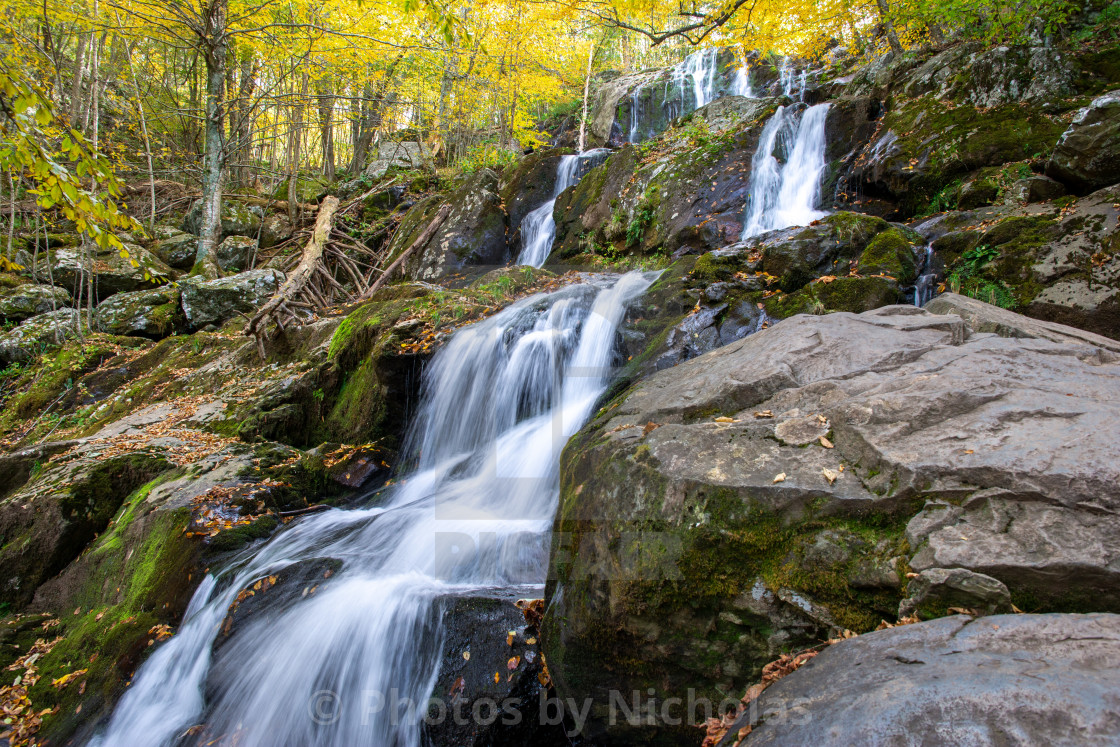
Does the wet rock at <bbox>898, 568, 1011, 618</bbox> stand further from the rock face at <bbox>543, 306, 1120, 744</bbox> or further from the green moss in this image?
the green moss

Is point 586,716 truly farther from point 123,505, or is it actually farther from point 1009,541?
point 123,505

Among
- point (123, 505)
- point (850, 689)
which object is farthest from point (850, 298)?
point (123, 505)

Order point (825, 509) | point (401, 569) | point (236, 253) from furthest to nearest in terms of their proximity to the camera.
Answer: point (236, 253) → point (401, 569) → point (825, 509)

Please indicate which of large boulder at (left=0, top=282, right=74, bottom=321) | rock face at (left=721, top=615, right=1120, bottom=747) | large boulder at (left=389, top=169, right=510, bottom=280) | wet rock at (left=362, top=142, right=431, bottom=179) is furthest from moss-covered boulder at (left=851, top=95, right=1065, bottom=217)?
large boulder at (left=0, top=282, right=74, bottom=321)

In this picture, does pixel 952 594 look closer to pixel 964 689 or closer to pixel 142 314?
pixel 964 689

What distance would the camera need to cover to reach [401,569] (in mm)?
4156

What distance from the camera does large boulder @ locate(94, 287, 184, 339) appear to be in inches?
459

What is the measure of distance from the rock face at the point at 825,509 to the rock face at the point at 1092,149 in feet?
11.8

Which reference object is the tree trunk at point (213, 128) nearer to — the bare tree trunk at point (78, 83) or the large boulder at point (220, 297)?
the large boulder at point (220, 297)

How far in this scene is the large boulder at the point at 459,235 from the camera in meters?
Answer: 11.8

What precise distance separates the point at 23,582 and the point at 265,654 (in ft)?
12.6

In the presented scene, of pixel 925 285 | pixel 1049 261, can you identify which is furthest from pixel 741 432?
pixel 1049 261

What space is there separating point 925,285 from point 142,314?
14960 millimetres

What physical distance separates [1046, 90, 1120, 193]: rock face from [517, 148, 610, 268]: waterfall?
8.31m
